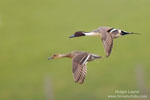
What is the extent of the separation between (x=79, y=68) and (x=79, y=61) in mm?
42

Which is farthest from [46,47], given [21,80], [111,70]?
[111,70]

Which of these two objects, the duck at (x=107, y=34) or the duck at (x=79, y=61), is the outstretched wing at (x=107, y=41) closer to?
the duck at (x=107, y=34)

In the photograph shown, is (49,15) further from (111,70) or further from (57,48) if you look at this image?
(111,70)

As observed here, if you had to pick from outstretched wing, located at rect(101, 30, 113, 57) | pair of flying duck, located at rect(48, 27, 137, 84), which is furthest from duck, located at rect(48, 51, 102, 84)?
outstretched wing, located at rect(101, 30, 113, 57)

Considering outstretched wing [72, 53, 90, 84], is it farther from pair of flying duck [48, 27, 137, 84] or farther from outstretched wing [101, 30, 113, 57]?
outstretched wing [101, 30, 113, 57]

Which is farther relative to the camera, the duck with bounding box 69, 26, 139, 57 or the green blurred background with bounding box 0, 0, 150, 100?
the green blurred background with bounding box 0, 0, 150, 100

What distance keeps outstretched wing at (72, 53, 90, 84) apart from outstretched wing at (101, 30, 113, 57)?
0.12m

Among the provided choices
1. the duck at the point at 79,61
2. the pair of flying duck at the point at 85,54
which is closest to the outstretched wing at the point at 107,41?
the pair of flying duck at the point at 85,54

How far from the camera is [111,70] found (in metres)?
1.81

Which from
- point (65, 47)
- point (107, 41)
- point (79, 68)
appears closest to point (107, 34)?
point (107, 41)

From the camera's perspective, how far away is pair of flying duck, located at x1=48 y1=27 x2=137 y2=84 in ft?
5.00

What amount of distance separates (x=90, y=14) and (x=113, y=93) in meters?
0.39

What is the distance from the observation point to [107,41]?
4.99ft

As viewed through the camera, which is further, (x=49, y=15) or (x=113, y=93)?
(x=49, y=15)
